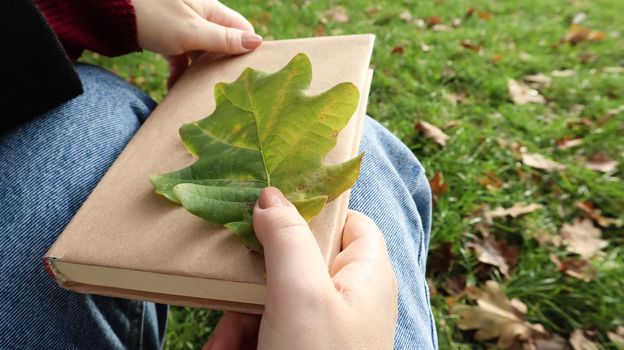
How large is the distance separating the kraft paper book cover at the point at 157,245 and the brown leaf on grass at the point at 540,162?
1.21 m

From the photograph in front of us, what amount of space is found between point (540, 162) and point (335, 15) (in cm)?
148

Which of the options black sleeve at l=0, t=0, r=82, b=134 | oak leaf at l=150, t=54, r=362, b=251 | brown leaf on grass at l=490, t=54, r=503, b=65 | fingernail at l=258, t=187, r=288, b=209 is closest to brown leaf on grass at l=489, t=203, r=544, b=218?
brown leaf on grass at l=490, t=54, r=503, b=65

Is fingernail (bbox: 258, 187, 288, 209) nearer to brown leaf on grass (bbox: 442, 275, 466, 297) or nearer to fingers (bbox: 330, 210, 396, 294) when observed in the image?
fingers (bbox: 330, 210, 396, 294)

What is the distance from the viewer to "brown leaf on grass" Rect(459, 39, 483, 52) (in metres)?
2.42

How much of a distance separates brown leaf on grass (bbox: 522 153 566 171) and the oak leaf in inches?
51.2

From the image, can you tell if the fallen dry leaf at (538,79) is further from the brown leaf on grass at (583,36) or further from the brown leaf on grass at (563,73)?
the brown leaf on grass at (583,36)

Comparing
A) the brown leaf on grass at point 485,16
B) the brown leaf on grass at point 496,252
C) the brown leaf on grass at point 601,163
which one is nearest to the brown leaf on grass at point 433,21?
the brown leaf on grass at point 485,16

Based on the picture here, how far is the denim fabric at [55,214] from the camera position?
0.68m

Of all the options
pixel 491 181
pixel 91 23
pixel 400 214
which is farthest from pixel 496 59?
pixel 91 23

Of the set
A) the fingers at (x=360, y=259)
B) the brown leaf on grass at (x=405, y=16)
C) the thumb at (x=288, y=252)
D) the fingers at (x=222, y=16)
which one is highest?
the fingers at (x=222, y=16)

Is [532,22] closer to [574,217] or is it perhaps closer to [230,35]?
[574,217]

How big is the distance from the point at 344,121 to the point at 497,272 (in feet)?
3.17

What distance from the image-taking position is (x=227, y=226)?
2.00 ft

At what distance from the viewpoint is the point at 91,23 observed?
97 centimetres
